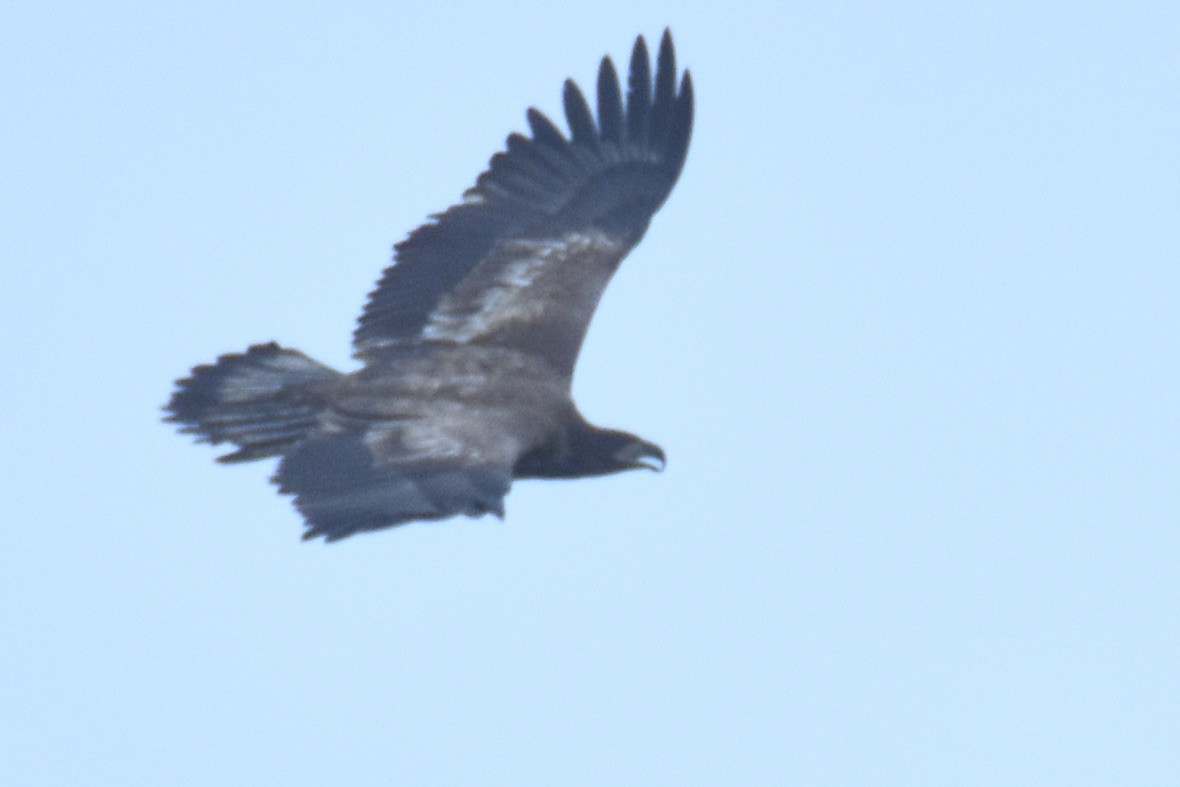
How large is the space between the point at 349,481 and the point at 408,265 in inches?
78.4

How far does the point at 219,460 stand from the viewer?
983 centimetres

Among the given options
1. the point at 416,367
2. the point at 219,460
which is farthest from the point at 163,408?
the point at 416,367

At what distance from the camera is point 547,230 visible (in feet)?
36.0

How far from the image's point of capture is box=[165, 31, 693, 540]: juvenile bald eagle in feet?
29.3

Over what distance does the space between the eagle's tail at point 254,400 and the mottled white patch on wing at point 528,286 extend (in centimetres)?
64

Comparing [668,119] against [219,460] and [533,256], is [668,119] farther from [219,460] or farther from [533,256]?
[219,460]

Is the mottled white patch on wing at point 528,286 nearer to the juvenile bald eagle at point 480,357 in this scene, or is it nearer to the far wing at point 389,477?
the juvenile bald eagle at point 480,357

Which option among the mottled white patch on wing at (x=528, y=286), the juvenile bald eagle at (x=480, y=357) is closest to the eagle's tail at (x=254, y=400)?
the juvenile bald eagle at (x=480, y=357)

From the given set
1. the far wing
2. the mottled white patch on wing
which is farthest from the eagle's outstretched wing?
the far wing

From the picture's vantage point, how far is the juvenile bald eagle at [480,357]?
29.3 feet

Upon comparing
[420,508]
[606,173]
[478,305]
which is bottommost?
[420,508]

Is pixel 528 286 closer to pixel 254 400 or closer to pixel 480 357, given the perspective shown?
pixel 480 357

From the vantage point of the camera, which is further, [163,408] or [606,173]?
[606,173]

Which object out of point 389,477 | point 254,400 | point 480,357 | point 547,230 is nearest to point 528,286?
point 547,230
